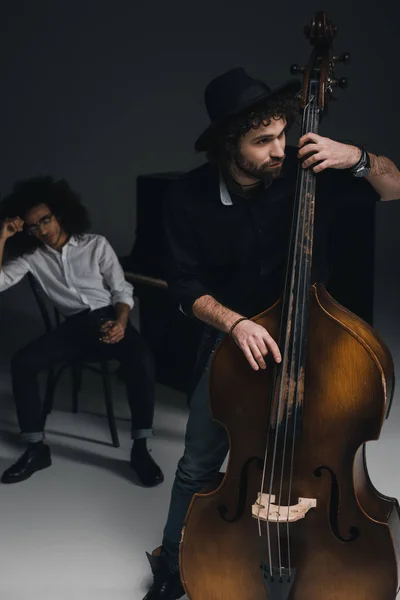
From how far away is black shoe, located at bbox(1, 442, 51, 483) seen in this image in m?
3.64

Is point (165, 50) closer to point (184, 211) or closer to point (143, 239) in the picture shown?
point (143, 239)

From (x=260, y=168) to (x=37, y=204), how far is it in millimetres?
1869

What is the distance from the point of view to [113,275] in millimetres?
4031

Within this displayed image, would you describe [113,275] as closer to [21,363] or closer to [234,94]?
[21,363]

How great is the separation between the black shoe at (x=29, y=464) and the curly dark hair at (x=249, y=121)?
1827 millimetres

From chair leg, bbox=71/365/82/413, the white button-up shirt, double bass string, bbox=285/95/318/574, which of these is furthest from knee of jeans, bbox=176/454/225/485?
chair leg, bbox=71/365/82/413

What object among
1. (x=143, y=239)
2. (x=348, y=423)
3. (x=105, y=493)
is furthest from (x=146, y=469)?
(x=348, y=423)

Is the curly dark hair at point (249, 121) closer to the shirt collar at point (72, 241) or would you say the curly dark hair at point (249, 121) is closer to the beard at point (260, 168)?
the beard at point (260, 168)

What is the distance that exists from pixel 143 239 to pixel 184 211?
211 cm

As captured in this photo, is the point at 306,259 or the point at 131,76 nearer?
the point at 306,259

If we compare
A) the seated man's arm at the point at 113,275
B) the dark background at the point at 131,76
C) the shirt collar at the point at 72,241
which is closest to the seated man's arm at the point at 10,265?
the shirt collar at the point at 72,241

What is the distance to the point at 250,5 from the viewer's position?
702 cm

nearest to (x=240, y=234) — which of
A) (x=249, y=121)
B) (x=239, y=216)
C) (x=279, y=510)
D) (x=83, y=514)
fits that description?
(x=239, y=216)

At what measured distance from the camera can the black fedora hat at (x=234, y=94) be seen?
223cm
